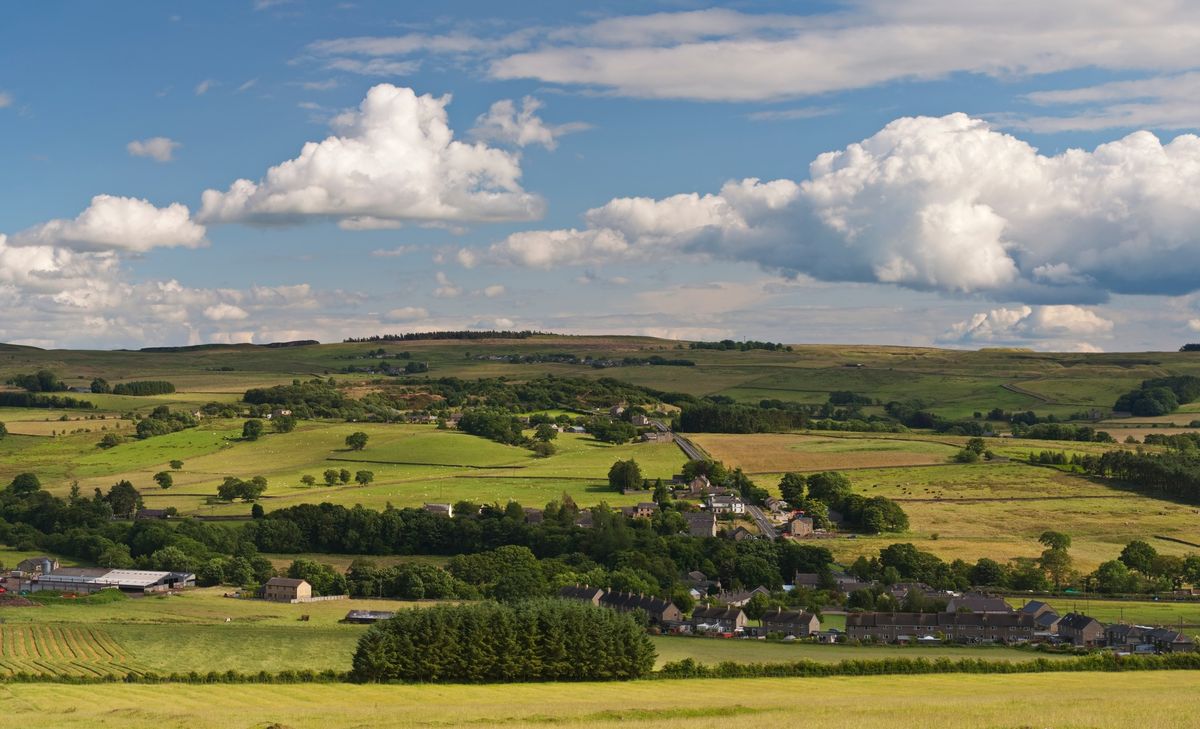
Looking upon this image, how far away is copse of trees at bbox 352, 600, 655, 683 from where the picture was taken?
5822cm

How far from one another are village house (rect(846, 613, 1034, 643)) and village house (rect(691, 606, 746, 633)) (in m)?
7.00

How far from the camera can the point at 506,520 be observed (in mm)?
112500

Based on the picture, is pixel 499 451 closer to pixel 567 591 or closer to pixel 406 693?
pixel 567 591

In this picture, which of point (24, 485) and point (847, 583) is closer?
point (847, 583)

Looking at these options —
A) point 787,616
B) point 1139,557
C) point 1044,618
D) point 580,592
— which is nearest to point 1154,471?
point 1139,557

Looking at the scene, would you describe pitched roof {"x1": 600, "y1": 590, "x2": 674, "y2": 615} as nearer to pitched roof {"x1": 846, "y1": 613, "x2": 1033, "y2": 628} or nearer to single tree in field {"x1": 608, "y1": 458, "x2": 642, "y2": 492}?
pitched roof {"x1": 846, "y1": 613, "x2": 1033, "y2": 628}

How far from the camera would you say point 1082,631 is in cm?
7531

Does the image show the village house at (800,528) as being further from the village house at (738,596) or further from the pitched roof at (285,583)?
the pitched roof at (285,583)

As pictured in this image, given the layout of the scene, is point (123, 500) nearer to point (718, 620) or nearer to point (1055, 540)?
point (718, 620)

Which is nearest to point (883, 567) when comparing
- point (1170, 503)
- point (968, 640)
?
point (968, 640)

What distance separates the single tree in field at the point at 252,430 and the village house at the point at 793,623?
3927 inches

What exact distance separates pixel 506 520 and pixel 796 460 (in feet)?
150

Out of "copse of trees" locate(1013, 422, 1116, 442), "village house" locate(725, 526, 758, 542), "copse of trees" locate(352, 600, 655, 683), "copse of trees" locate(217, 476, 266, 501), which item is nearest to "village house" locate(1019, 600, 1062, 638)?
"village house" locate(725, 526, 758, 542)

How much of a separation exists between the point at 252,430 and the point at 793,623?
10186 centimetres
